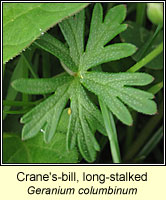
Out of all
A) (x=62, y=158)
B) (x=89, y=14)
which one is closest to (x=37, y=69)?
(x=89, y=14)

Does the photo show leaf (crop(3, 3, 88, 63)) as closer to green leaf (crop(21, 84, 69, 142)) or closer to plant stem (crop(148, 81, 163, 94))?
green leaf (crop(21, 84, 69, 142))

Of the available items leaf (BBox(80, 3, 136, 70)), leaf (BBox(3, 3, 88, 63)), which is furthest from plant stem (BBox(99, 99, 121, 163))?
leaf (BBox(3, 3, 88, 63))

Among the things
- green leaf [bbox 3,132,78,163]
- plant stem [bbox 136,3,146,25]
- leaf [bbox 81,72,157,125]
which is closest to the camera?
leaf [bbox 81,72,157,125]

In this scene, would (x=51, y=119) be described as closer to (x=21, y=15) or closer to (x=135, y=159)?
(x=21, y=15)

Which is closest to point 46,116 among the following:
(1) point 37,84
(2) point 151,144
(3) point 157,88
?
(1) point 37,84

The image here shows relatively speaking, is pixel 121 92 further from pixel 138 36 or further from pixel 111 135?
pixel 138 36
